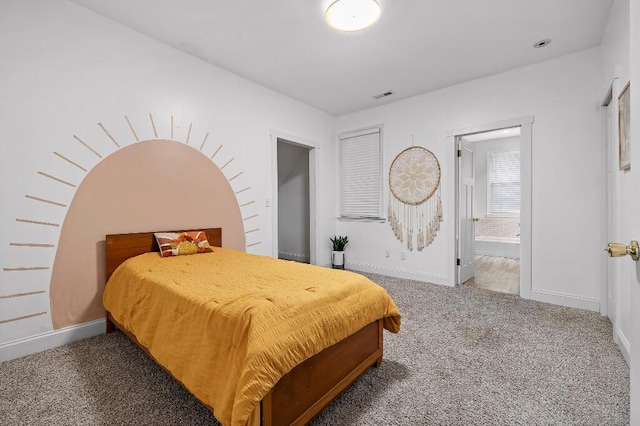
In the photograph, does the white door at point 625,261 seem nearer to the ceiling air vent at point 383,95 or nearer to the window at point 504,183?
the ceiling air vent at point 383,95

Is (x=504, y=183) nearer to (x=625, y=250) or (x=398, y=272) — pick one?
(x=398, y=272)

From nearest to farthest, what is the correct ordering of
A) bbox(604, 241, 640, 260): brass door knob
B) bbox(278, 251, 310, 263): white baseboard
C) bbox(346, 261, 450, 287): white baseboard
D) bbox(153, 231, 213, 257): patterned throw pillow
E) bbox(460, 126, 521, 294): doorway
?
bbox(604, 241, 640, 260): brass door knob < bbox(153, 231, 213, 257): patterned throw pillow < bbox(346, 261, 450, 287): white baseboard < bbox(278, 251, 310, 263): white baseboard < bbox(460, 126, 521, 294): doorway

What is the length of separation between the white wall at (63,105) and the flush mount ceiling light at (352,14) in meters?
1.59

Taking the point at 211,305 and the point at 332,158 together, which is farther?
the point at 332,158

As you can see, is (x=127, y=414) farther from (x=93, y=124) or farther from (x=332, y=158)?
(x=332, y=158)

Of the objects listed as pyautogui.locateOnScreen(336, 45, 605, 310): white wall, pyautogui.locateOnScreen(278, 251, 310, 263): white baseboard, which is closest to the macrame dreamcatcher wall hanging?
pyautogui.locateOnScreen(336, 45, 605, 310): white wall

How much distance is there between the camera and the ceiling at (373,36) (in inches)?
92.4

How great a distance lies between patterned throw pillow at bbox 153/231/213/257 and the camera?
2625 millimetres

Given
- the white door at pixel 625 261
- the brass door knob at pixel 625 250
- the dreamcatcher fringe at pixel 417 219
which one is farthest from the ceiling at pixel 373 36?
the brass door knob at pixel 625 250

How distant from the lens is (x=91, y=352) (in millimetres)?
2156

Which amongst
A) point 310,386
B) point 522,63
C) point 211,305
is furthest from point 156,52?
point 522,63

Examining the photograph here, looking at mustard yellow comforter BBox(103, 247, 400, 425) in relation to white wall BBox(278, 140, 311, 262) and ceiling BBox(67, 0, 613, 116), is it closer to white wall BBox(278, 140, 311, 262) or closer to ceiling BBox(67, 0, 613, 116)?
ceiling BBox(67, 0, 613, 116)

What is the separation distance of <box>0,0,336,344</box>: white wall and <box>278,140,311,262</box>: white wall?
220 cm

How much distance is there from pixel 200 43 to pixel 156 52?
0.41 m
